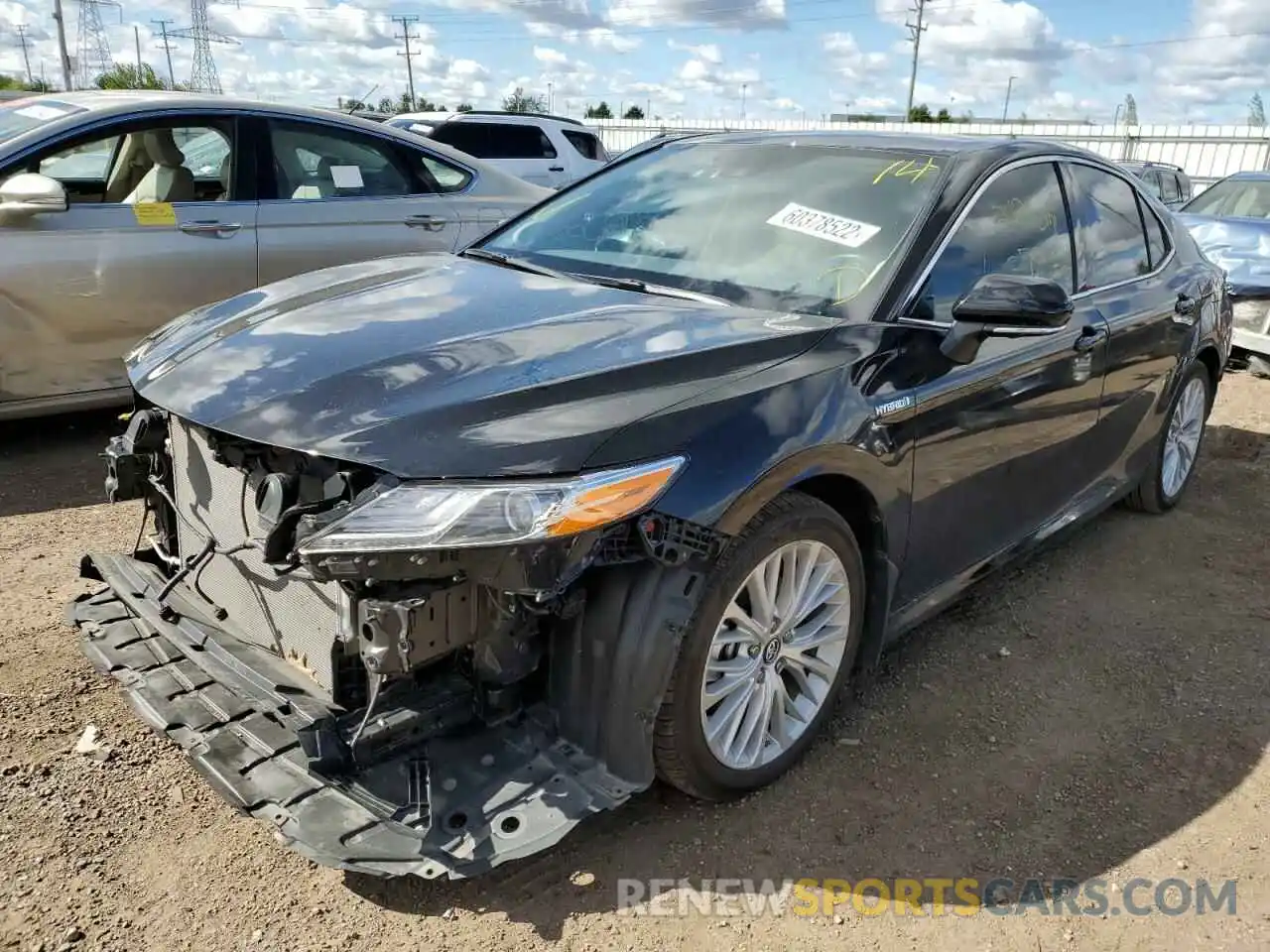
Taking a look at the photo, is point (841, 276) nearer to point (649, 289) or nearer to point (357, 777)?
point (649, 289)

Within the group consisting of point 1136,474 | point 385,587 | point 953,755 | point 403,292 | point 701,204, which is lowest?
point 953,755

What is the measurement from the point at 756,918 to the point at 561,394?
4.18ft

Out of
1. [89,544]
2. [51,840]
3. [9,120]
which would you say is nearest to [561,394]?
[51,840]

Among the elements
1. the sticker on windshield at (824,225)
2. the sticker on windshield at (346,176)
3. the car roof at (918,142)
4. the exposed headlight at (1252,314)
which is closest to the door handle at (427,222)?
the sticker on windshield at (346,176)

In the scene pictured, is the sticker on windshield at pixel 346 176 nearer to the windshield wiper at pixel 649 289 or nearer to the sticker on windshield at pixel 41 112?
the sticker on windshield at pixel 41 112

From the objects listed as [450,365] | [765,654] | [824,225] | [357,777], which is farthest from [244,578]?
[824,225]

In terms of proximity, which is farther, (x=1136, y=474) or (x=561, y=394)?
(x=1136, y=474)

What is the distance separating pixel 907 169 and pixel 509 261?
1313 mm

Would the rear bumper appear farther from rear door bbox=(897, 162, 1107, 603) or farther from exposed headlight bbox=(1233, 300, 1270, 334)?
exposed headlight bbox=(1233, 300, 1270, 334)

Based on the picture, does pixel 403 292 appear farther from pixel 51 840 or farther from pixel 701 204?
pixel 51 840

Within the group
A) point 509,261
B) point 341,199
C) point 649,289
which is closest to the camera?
point 649,289

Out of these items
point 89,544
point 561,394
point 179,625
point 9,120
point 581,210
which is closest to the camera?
point 561,394

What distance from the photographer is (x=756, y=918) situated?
7.52 ft

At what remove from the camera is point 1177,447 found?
4.89 m
